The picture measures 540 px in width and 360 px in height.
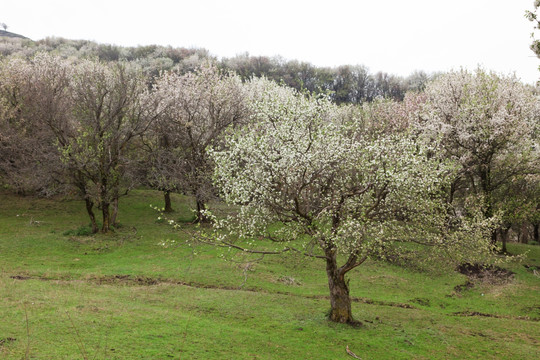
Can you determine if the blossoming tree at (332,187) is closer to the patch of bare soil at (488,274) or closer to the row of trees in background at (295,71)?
the patch of bare soil at (488,274)

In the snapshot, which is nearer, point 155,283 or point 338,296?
point 338,296

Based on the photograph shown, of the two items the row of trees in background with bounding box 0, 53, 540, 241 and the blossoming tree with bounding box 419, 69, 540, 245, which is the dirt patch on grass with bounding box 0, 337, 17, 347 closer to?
the row of trees in background with bounding box 0, 53, 540, 241

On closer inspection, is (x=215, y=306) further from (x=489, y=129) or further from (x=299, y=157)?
(x=489, y=129)

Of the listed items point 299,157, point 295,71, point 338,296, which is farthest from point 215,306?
point 295,71

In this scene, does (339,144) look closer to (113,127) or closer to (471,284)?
(471,284)

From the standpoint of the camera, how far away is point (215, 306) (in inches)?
798

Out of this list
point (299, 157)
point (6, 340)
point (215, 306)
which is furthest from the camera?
point (215, 306)

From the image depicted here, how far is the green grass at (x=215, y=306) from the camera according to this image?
45.3ft

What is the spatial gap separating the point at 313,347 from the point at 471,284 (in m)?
19.2

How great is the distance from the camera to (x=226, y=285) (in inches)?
979

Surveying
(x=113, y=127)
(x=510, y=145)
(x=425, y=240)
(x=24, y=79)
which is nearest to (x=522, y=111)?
(x=510, y=145)

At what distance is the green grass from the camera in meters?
13.8

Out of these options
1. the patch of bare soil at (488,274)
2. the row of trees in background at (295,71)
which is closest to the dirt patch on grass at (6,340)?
the patch of bare soil at (488,274)

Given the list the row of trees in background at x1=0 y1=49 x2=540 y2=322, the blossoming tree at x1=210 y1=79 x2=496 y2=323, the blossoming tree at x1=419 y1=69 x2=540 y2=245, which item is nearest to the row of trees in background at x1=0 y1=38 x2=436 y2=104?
the row of trees in background at x1=0 y1=49 x2=540 y2=322
